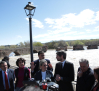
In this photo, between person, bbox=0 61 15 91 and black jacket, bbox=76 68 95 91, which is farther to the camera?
person, bbox=0 61 15 91

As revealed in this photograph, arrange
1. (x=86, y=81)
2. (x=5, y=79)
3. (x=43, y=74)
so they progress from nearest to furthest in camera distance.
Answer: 1. (x=86, y=81)
2. (x=43, y=74)
3. (x=5, y=79)

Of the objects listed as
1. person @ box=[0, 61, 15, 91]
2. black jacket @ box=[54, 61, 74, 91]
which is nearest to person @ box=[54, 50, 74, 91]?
black jacket @ box=[54, 61, 74, 91]

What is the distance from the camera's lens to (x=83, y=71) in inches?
89.0

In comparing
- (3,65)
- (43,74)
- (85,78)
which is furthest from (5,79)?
(85,78)

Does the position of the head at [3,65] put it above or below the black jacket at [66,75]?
above

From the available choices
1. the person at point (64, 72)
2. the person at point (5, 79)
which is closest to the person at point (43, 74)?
the person at point (64, 72)

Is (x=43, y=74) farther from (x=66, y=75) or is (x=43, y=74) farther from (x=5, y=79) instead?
(x=5, y=79)

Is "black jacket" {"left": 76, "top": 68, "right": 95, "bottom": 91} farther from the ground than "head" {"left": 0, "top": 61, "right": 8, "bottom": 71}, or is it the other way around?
"head" {"left": 0, "top": 61, "right": 8, "bottom": 71}

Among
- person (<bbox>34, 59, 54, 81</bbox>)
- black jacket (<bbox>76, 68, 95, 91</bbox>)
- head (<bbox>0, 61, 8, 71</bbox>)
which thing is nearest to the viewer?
black jacket (<bbox>76, 68, 95, 91</bbox>)

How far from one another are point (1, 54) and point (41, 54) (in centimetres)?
1322

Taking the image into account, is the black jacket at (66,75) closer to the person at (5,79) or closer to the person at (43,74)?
the person at (43,74)

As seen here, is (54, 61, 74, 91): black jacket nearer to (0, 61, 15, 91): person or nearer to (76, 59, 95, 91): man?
(76, 59, 95, 91): man

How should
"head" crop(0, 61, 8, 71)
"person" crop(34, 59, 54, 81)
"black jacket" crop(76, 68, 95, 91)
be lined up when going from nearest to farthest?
"black jacket" crop(76, 68, 95, 91) → "person" crop(34, 59, 54, 81) → "head" crop(0, 61, 8, 71)

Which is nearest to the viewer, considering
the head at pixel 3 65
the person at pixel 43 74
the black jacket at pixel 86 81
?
the black jacket at pixel 86 81
